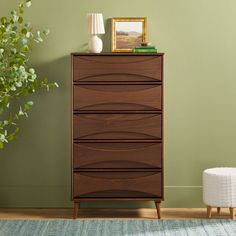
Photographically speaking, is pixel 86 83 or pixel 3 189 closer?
pixel 86 83

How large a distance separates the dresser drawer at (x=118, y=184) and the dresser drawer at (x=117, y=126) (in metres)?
0.29

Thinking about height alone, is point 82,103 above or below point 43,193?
above

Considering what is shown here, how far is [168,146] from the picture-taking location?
539cm

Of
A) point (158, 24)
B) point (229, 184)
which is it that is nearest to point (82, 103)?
point (158, 24)

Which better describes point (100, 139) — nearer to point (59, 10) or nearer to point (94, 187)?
point (94, 187)

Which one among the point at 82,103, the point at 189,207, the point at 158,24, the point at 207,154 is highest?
the point at 158,24

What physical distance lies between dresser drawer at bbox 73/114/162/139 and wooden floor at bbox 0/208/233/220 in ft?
2.21

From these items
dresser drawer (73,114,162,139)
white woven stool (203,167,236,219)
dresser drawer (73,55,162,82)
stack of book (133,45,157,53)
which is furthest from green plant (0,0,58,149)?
white woven stool (203,167,236,219)

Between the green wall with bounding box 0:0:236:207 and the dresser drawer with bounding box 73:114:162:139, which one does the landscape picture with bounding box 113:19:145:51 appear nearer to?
the green wall with bounding box 0:0:236:207

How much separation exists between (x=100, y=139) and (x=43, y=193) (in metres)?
0.82

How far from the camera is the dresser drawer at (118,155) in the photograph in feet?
16.3

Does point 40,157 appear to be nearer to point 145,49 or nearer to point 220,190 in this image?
point 145,49

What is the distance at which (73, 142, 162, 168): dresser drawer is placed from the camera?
497 cm

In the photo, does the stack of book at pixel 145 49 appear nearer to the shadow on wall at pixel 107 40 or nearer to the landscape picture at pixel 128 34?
the landscape picture at pixel 128 34
